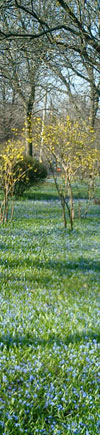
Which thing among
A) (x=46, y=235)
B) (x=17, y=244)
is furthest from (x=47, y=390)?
(x=46, y=235)

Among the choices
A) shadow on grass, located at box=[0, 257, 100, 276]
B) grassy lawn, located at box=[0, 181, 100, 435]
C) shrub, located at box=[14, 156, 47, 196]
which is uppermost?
shrub, located at box=[14, 156, 47, 196]

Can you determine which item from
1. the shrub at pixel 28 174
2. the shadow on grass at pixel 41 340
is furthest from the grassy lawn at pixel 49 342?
the shrub at pixel 28 174

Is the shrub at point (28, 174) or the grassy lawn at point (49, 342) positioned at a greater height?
the shrub at point (28, 174)

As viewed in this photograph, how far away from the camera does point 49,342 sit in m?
3.79

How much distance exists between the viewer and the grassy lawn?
9.33 ft

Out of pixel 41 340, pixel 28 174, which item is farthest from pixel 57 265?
pixel 28 174

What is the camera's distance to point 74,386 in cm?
318

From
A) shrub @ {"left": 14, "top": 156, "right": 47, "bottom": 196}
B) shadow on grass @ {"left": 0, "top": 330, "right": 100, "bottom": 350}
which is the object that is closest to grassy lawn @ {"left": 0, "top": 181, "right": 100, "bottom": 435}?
shadow on grass @ {"left": 0, "top": 330, "right": 100, "bottom": 350}

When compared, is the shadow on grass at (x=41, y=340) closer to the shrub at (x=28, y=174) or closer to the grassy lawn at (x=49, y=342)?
the grassy lawn at (x=49, y=342)

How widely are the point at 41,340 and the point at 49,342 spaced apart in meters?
0.07

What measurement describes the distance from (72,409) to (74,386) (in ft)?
0.66

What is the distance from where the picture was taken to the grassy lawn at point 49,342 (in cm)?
284

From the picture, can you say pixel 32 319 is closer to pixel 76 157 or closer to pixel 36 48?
pixel 76 157

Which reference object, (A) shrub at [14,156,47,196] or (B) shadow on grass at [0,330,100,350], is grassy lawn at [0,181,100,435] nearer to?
(B) shadow on grass at [0,330,100,350]
